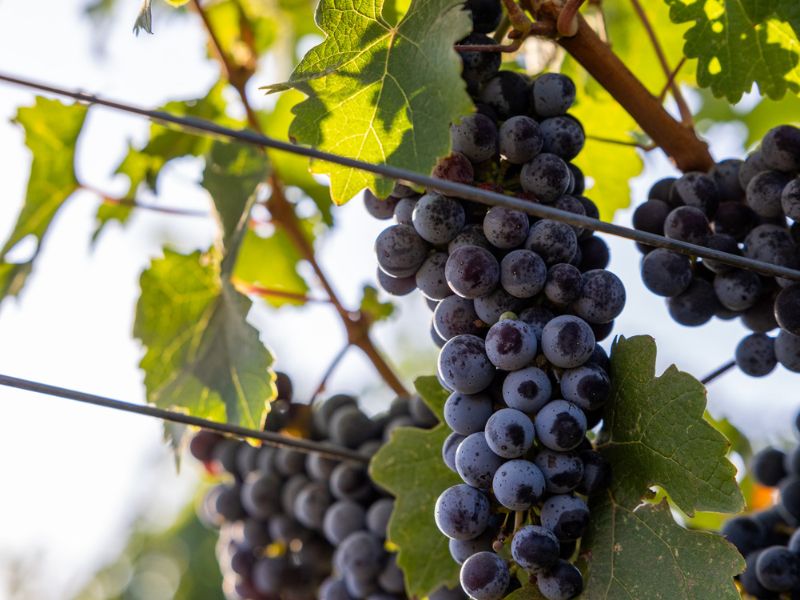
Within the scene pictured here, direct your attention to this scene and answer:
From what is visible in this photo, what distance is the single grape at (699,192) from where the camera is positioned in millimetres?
884

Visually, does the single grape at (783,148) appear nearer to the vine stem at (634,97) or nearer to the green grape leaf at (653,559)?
the vine stem at (634,97)

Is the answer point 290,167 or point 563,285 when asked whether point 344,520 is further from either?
point 290,167

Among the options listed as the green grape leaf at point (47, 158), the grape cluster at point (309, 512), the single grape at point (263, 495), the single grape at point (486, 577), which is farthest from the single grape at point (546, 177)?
the green grape leaf at point (47, 158)

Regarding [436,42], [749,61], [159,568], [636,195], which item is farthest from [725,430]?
[159,568]

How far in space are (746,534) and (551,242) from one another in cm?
52

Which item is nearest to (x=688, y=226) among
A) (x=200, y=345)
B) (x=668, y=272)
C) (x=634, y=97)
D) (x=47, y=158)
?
(x=668, y=272)

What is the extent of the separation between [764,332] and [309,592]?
76 centimetres

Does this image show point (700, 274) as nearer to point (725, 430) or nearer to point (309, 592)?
point (725, 430)

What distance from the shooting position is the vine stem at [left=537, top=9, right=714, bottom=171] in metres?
0.86

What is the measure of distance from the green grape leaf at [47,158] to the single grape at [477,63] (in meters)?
0.77

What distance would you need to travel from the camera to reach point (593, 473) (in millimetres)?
733

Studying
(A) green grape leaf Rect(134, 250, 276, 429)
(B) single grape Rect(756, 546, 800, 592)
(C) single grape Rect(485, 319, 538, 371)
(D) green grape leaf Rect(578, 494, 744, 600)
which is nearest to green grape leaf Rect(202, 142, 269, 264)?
(A) green grape leaf Rect(134, 250, 276, 429)

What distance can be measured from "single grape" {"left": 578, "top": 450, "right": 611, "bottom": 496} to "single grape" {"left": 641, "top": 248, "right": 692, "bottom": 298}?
0.20 m

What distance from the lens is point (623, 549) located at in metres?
0.73
